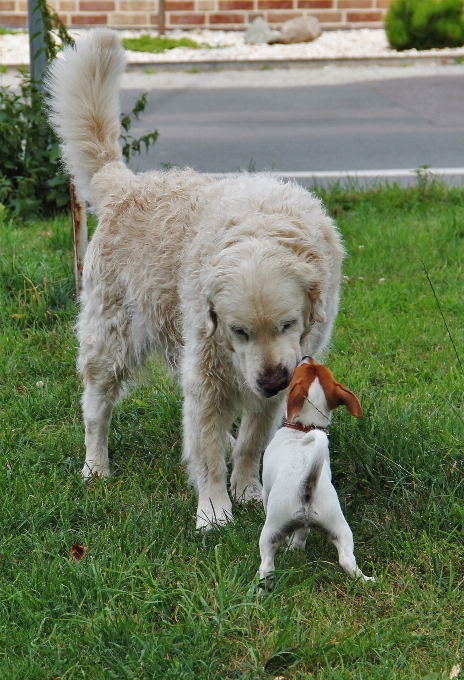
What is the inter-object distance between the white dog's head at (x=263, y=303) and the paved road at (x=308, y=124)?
4.97m

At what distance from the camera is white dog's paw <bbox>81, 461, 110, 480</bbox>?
4.07 m

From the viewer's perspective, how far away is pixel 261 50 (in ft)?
52.9

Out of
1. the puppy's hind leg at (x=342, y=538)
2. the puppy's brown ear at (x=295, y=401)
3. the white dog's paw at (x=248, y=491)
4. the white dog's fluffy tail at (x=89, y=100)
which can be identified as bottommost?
the white dog's paw at (x=248, y=491)

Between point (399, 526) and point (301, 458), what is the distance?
66 centimetres

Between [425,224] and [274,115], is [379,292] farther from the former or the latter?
[274,115]

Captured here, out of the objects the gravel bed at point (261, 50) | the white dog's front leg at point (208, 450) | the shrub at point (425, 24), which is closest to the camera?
the white dog's front leg at point (208, 450)

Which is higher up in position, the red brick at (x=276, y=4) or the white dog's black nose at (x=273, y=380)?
the red brick at (x=276, y=4)

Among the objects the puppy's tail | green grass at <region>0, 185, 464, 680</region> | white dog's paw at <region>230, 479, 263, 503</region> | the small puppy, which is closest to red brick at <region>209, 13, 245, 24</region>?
green grass at <region>0, 185, 464, 680</region>

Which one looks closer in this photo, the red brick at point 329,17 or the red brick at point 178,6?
the red brick at point 329,17

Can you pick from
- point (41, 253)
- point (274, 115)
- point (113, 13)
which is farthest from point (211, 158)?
point (113, 13)

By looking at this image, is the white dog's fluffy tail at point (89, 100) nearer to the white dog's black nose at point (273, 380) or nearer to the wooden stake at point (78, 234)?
the wooden stake at point (78, 234)

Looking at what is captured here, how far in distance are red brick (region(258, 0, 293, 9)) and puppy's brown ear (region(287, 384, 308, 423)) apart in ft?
51.9

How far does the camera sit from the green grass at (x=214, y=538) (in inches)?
105

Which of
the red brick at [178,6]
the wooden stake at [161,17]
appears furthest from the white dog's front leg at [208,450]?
the red brick at [178,6]
